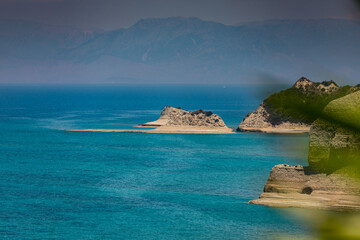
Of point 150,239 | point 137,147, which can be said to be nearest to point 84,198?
point 150,239

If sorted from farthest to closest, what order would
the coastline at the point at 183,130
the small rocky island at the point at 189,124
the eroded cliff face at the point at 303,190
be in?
the small rocky island at the point at 189,124 → the coastline at the point at 183,130 → the eroded cliff face at the point at 303,190

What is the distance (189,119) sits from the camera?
114 metres

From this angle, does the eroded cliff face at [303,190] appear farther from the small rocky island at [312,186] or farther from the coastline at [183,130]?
the coastline at [183,130]

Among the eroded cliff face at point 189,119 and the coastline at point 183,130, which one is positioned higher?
the eroded cliff face at point 189,119

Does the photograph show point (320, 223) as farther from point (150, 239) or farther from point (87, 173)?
point (87, 173)

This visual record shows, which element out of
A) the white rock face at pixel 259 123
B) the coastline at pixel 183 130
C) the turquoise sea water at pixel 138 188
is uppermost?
the white rock face at pixel 259 123

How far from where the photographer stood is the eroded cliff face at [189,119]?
11094 centimetres

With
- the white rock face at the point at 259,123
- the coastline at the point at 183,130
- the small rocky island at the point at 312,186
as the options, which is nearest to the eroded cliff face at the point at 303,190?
the small rocky island at the point at 312,186

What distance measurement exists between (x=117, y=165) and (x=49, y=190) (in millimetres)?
17444

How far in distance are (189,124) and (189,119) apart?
97cm

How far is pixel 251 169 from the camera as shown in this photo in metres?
64.1

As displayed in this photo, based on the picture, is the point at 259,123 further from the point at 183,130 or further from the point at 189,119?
the point at 189,119

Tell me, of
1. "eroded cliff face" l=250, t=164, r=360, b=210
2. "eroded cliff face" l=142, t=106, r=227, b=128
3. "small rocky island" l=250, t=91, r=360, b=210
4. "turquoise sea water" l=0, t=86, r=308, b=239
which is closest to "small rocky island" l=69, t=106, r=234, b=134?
"eroded cliff face" l=142, t=106, r=227, b=128

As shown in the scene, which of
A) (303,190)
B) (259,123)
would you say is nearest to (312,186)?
(303,190)
